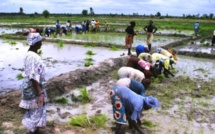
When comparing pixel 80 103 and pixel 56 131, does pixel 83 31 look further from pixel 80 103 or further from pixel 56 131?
pixel 56 131

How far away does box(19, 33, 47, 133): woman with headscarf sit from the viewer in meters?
3.79

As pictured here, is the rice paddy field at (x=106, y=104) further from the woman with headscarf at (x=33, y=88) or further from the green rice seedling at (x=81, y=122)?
the woman with headscarf at (x=33, y=88)

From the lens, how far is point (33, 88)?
12.6 ft

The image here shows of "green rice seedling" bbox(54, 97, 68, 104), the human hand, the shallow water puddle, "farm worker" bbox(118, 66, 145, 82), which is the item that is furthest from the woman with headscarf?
"green rice seedling" bbox(54, 97, 68, 104)

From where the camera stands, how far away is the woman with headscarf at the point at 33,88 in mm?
3785

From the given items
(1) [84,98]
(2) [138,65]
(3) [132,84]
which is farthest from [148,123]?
(1) [84,98]

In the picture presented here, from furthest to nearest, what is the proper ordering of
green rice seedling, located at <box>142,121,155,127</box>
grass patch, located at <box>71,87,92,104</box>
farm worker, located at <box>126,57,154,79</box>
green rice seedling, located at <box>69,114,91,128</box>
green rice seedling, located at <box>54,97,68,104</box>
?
1. grass patch, located at <box>71,87,92,104</box>
2. green rice seedling, located at <box>54,97,68,104</box>
3. farm worker, located at <box>126,57,154,79</box>
4. green rice seedling, located at <box>142,121,155,127</box>
5. green rice seedling, located at <box>69,114,91,128</box>

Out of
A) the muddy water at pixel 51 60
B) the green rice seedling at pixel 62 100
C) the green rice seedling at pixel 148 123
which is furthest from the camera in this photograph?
the muddy water at pixel 51 60

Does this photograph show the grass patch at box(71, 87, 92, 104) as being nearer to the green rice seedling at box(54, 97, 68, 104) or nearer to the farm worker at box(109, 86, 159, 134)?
the green rice seedling at box(54, 97, 68, 104)

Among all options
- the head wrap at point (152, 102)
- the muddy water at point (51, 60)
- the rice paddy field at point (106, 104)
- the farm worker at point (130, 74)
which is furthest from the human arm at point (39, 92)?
the muddy water at point (51, 60)

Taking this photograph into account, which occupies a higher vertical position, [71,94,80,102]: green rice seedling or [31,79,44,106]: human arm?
[31,79,44,106]: human arm

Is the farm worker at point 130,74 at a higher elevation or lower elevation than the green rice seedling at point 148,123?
higher

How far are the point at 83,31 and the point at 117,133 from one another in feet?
67.6

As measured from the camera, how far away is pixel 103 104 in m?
6.15
